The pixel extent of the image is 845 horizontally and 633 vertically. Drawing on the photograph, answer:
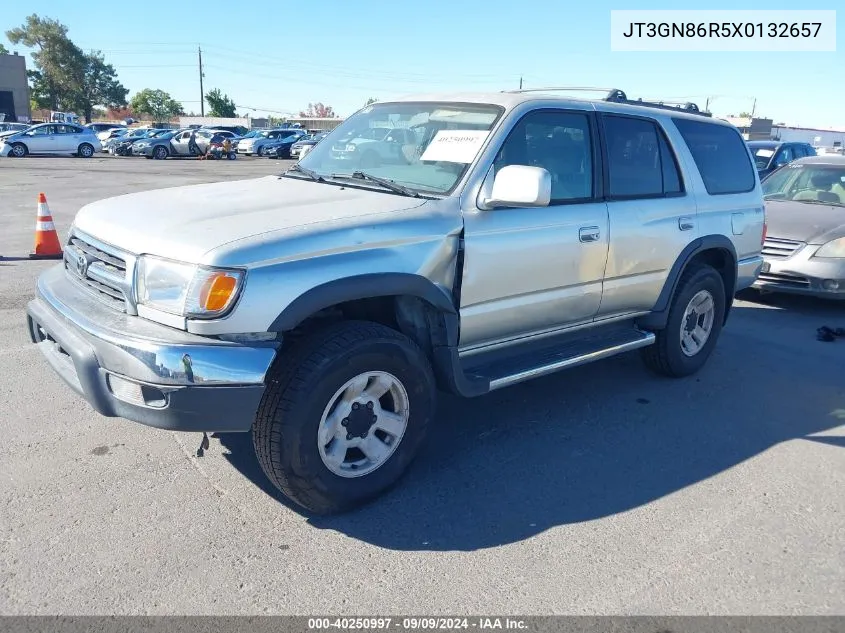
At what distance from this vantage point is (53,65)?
2918 inches

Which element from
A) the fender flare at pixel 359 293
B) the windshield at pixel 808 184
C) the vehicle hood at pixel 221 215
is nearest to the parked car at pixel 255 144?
the windshield at pixel 808 184

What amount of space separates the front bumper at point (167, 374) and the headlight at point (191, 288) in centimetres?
11

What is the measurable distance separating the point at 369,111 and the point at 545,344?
1.97m

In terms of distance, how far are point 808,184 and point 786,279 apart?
2163mm

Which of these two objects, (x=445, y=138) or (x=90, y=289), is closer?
(x=90, y=289)

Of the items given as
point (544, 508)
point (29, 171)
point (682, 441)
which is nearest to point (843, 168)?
point (682, 441)

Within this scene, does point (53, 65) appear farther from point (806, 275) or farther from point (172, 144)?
point (806, 275)

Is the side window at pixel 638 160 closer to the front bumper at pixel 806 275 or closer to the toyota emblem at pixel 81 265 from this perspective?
the toyota emblem at pixel 81 265

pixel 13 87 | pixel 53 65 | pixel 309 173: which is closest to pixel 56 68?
pixel 53 65

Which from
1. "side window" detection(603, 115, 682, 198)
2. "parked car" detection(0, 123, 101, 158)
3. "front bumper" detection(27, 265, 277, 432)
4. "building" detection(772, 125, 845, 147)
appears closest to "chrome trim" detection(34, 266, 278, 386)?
"front bumper" detection(27, 265, 277, 432)

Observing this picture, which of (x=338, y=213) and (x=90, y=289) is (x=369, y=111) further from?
(x=90, y=289)

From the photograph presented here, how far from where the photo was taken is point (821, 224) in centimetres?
765

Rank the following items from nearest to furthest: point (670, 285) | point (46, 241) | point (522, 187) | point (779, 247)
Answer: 1. point (522, 187)
2. point (670, 285)
3. point (779, 247)
4. point (46, 241)

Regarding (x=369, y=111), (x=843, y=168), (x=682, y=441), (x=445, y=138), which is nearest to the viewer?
(x=445, y=138)
